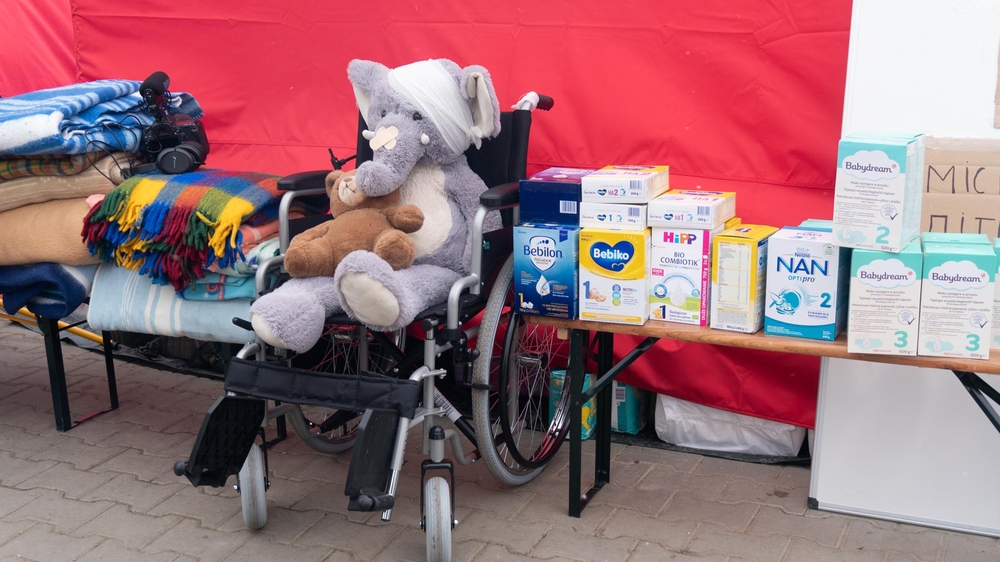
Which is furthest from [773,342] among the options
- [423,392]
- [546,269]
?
[423,392]

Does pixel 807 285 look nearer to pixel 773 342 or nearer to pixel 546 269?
pixel 773 342

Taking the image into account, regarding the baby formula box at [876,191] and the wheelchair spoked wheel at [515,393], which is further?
the wheelchair spoked wheel at [515,393]

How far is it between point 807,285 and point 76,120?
7.87ft

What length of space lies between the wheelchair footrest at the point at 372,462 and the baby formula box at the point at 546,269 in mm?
524

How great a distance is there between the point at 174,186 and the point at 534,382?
138cm

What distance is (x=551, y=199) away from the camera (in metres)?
2.61

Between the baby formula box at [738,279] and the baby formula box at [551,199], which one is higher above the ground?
the baby formula box at [551,199]

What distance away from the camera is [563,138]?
3.29 m

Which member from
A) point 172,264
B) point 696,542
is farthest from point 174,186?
point 696,542

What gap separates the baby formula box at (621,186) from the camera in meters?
2.46

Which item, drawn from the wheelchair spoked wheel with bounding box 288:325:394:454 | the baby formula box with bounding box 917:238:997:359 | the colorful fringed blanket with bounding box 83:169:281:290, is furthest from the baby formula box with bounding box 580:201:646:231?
the colorful fringed blanket with bounding box 83:169:281:290

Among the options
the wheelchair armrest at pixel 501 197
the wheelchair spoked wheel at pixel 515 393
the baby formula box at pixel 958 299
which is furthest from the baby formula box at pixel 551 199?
the baby formula box at pixel 958 299

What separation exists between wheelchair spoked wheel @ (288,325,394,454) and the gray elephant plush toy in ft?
1.25

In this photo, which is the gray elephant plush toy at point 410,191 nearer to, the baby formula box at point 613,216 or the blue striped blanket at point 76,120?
the baby formula box at point 613,216
